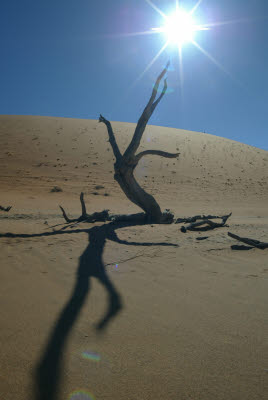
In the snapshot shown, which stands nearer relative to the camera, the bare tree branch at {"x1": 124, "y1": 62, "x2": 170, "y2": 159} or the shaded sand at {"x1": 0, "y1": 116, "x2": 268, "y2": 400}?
the shaded sand at {"x1": 0, "y1": 116, "x2": 268, "y2": 400}

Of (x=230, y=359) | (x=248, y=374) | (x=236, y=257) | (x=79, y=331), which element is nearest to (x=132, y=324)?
(x=79, y=331)

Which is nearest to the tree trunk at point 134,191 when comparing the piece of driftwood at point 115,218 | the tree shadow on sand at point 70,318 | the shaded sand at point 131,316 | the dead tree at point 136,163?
the dead tree at point 136,163

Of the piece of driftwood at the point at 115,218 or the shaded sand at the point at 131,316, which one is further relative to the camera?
the piece of driftwood at the point at 115,218

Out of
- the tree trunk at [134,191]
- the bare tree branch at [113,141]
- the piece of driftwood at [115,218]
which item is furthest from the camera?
the bare tree branch at [113,141]

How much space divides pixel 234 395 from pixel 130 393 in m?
0.56

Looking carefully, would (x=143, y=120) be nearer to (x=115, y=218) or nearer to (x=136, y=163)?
(x=136, y=163)

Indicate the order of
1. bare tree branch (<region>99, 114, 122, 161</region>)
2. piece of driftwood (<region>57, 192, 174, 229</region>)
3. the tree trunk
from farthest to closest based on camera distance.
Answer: bare tree branch (<region>99, 114, 122, 161</region>)
the tree trunk
piece of driftwood (<region>57, 192, 174, 229</region>)

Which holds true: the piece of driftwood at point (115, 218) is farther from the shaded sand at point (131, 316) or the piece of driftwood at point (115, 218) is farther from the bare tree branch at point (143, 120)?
the bare tree branch at point (143, 120)

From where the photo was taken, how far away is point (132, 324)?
1920 mm

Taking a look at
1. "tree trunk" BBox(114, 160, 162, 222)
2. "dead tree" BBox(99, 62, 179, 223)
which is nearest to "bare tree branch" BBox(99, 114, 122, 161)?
"dead tree" BBox(99, 62, 179, 223)

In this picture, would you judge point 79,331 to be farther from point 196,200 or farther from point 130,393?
point 196,200

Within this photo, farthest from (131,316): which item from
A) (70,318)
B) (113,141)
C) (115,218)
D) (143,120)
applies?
(113,141)

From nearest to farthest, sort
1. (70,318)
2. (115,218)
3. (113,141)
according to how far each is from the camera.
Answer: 1. (70,318)
2. (115,218)
3. (113,141)

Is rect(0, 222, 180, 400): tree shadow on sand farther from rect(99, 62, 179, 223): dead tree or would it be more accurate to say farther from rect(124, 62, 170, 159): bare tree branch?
rect(124, 62, 170, 159): bare tree branch
